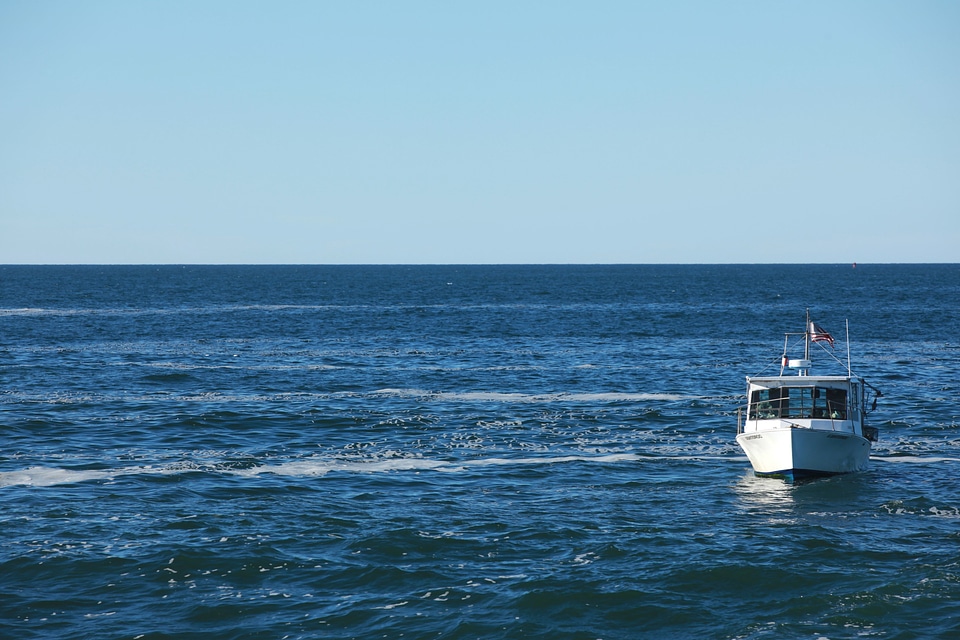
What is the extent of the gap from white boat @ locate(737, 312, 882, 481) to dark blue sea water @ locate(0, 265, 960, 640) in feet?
2.16

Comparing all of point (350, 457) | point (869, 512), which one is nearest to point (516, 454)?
point (350, 457)

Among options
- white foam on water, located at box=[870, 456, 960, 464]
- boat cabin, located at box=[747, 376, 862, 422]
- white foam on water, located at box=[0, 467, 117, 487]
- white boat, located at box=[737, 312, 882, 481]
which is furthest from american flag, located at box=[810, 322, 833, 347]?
white foam on water, located at box=[0, 467, 117, 487]

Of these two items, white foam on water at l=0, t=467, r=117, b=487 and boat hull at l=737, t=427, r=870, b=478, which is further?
boat hull at l=737, t=427, r=870, b=478

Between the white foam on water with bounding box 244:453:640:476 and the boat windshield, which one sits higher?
the boat windshield

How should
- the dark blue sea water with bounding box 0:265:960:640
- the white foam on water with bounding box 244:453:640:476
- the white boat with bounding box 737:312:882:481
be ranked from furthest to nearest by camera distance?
1. the white foam on water with bounding box 244:453:640:476
2. the white boat with bounding box 737:312:882:481
3. the dark blue sea water with bounding box 0:265:960:640

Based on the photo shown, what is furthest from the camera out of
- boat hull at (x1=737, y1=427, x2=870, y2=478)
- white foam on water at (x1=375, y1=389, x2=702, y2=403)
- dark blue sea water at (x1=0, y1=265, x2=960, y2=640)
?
white foam on water at (x1=375, y1=389, x2=702, y2=403)

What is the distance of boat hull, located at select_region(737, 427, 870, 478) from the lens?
1219 inches

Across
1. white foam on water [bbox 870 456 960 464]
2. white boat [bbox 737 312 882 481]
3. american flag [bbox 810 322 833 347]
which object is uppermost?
american flag [bbox 810 322 833 347]

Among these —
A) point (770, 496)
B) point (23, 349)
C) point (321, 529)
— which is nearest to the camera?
point (321, 529)

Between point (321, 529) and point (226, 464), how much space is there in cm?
923

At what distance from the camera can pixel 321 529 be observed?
2606cm

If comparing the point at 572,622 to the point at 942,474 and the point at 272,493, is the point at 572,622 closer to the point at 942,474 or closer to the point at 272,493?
the point at 272,493

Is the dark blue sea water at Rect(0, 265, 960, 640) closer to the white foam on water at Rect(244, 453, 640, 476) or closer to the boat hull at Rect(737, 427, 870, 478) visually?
the white foam on water at Rect(244, 453, 640, 476)

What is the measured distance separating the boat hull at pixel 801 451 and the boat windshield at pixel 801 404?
5.09ft
